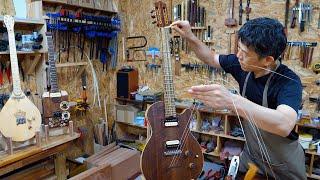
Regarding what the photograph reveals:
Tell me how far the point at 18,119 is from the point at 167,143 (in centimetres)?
129

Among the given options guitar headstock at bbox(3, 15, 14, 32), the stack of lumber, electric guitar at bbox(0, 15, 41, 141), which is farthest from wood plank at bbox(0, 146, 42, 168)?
guitar headstock at bbox(3, 15, 14, 32)

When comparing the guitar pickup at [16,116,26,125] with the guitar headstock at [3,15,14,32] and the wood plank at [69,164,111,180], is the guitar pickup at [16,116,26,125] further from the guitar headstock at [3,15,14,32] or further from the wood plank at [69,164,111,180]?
the guitar headstock at [3,15,14,32]

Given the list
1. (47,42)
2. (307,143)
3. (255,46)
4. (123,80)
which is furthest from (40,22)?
(307,143)

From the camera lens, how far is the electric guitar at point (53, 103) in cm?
237

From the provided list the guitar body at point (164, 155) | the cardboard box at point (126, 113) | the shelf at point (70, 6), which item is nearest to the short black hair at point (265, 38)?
the guitar body at point (164, 155)

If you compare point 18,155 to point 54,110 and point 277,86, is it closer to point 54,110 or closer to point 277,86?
point 54,110

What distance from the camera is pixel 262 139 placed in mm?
1400

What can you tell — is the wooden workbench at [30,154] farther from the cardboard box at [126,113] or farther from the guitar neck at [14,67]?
the cardboard box at [126,113]

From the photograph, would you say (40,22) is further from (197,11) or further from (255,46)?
(255,46)

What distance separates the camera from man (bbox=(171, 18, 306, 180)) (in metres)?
0.92

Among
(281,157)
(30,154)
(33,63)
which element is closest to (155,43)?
(33,63)

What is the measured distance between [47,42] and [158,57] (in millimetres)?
1588

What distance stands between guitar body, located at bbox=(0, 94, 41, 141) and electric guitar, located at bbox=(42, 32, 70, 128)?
0.18 metres

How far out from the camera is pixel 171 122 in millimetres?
1673
